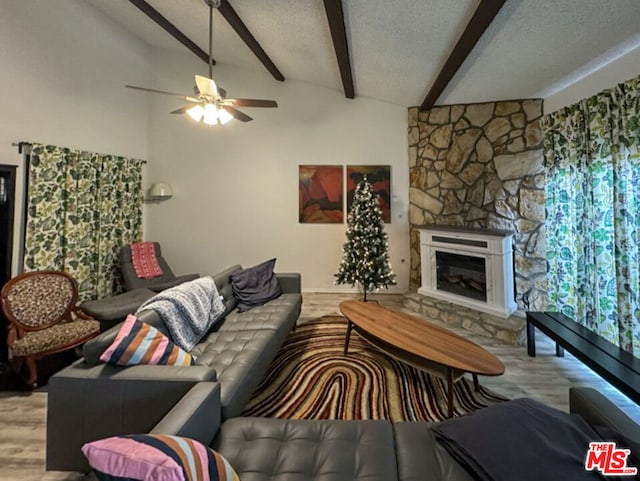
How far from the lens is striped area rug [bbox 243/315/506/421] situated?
215 centimetres

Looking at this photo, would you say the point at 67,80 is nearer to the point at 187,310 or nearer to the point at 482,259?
the point at 187,310

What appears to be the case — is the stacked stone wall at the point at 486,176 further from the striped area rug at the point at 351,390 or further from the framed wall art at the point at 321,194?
the striped area rug at the point at 351,390

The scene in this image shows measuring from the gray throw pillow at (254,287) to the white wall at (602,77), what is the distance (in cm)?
391

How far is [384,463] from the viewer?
125 cm

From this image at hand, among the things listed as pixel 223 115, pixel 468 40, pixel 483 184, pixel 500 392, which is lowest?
pixel 500 392

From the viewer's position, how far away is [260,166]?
200 inches

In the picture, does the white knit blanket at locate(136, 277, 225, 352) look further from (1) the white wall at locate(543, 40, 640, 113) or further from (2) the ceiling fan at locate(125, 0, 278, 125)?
(1) the white wall at locate(543, 40, 640, 113)

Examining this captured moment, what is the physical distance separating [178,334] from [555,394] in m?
3.03

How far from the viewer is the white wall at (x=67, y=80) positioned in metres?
3.03

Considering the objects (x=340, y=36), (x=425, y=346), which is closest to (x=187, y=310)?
(x=425, y=346)

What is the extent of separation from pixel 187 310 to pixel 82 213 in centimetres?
269

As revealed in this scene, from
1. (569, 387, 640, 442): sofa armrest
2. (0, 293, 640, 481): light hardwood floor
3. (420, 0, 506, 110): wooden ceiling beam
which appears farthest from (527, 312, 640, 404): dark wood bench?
(420, 0, 506, 110): wooden ceiling beam

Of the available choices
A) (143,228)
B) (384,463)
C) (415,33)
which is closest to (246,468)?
(384,463)

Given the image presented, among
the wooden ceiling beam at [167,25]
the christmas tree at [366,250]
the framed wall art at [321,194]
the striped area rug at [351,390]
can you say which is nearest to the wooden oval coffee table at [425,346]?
the striped area rug at [351,390]
